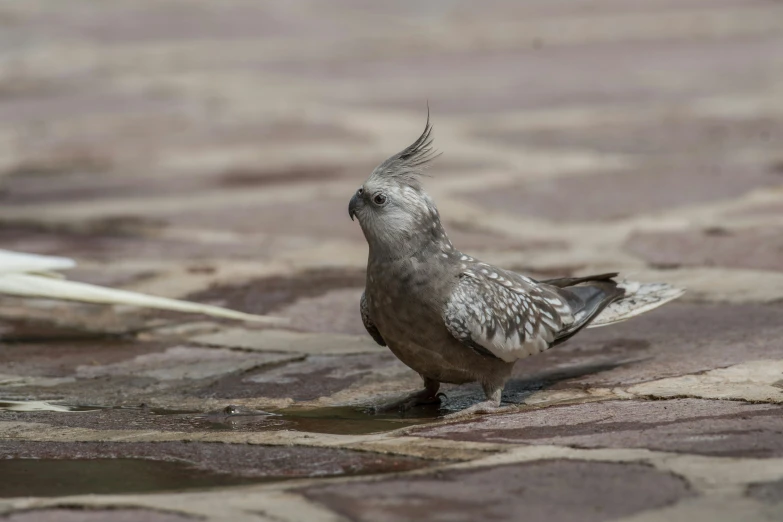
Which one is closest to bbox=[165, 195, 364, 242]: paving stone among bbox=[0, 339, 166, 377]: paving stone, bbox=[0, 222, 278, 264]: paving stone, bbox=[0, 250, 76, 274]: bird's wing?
bbox=[0, 222, 278, 264]: paving stone

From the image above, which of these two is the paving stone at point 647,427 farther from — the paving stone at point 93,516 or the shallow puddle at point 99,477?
the paving stone at point 93,516

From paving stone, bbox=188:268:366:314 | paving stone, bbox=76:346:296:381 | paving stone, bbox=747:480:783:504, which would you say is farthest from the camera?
paving stone, bbox=188:268:366:314

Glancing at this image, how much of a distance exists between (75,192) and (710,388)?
5.64 meters

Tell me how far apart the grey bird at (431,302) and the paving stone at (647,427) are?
0.55 metres

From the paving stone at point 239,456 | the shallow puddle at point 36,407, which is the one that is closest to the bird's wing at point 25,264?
the shallow puddle at point 36,407

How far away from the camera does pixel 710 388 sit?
4.16 m

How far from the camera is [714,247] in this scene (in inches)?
250

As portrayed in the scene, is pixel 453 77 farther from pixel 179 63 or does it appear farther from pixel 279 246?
pixel 279 246

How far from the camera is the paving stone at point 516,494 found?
9.32 feet

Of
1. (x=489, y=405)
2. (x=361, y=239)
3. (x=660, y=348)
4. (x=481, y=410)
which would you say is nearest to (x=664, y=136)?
(x=361, y=239)

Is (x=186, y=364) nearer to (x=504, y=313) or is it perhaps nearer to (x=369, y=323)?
(x=369, y=323)

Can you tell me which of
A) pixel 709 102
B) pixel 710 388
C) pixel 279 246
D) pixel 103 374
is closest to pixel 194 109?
pixel 279 246

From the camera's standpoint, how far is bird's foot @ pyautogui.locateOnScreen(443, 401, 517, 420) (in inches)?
167

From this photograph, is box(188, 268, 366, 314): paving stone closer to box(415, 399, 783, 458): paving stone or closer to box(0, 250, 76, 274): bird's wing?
box(0, 250, 76, 274): bird's wing
